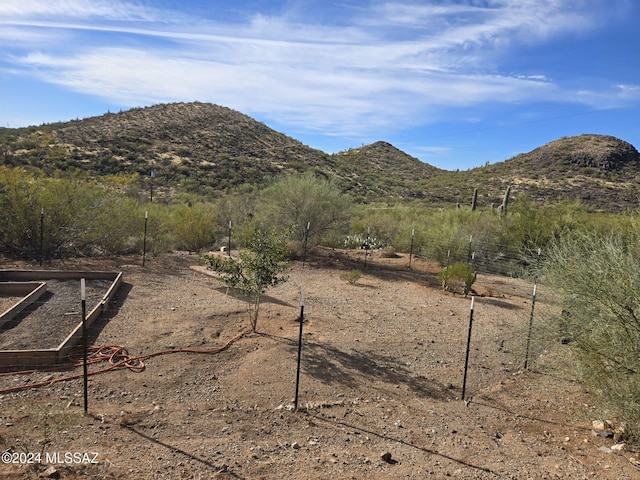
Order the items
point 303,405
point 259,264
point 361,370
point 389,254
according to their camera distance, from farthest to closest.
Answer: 1. point 389,254
2. point 259,264
3. point 361,370
4. point 303,405

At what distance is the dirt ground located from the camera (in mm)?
4824

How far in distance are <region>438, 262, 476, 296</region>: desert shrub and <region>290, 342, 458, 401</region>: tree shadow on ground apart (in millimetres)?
6625

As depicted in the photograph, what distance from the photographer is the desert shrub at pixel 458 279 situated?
550 inches

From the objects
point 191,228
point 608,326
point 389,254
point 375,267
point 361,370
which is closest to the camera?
point 608,326

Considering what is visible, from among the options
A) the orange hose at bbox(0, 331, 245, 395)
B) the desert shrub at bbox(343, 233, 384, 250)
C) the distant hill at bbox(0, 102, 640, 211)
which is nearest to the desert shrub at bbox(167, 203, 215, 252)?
the desert shrub at bbox(343, 233, 384, 250)

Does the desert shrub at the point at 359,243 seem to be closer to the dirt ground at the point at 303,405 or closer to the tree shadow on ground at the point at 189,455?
the dirt ground at the point at 303,405

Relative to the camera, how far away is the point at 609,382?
18.9 feet

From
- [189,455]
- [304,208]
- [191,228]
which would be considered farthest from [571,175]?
[189,455]

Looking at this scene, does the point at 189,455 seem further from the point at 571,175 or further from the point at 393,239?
the point at 571,175

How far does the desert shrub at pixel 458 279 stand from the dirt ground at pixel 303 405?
3119 millimetres

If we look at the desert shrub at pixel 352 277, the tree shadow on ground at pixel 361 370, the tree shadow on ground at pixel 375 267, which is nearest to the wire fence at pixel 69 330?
the tree shadow on ground at pixel 361 370

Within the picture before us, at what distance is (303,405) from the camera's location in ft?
20.5

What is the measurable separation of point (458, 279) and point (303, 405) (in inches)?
373

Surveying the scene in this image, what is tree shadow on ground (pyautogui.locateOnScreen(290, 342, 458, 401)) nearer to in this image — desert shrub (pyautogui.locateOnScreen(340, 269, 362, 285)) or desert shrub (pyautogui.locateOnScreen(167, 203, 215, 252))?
desert shrub (pyautogui.locateOnScreen(340, 269, 362, 285))
